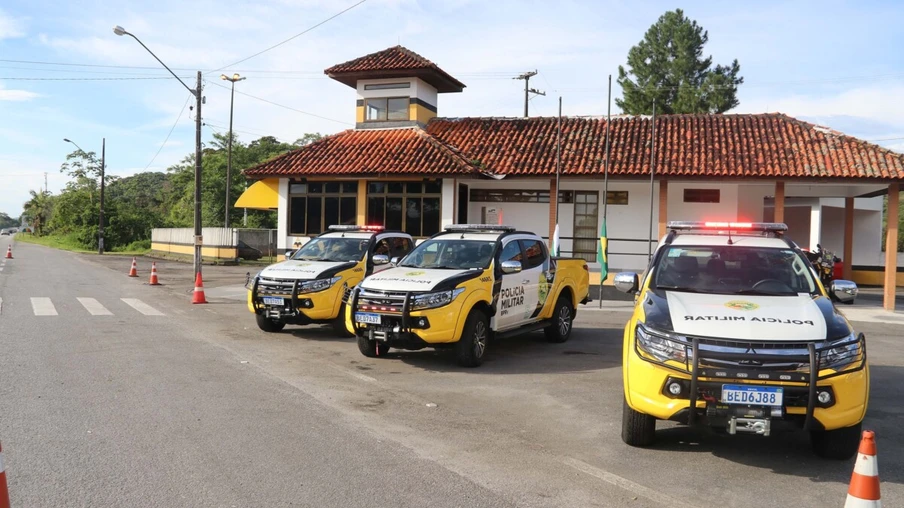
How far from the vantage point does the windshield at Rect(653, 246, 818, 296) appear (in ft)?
23.1

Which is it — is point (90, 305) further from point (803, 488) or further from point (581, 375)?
point (803, 488)

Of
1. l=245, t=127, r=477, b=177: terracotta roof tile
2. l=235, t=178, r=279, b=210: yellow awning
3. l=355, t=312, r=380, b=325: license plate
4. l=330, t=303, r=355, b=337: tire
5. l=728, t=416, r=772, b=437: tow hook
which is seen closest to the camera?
l=728, t=416, r=772, b=437: tow hook

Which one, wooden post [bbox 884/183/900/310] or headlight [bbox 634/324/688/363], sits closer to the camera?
headlight [bbox 634/324/688/363]

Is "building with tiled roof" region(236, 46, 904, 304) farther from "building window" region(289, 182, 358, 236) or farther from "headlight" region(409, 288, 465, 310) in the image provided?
"headlight" region(409, 288, 465, 310)

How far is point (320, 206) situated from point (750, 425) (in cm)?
1899

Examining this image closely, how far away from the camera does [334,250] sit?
13.7 meters

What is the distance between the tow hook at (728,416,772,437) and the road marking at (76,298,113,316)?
514 inches

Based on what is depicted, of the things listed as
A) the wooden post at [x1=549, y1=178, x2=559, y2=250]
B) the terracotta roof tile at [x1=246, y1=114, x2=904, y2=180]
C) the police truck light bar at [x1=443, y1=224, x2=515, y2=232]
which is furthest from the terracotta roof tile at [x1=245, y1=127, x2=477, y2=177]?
the police truck light bar at [x1=443, y1=224, x2=515, y2=232]

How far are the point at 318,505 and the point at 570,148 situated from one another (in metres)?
18.8

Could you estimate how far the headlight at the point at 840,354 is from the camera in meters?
5.53

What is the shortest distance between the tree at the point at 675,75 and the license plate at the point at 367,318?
4175cm

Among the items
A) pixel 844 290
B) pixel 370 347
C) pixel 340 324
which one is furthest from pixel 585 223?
pixel 844 290

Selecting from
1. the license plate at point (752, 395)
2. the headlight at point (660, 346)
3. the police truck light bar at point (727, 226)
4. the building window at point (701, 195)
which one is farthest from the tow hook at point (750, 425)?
the building window at point (701, 195)

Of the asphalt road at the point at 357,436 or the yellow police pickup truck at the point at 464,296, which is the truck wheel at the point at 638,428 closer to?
the asphalt road at the point at 357,436
